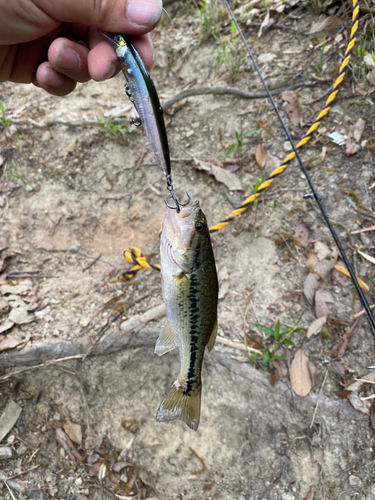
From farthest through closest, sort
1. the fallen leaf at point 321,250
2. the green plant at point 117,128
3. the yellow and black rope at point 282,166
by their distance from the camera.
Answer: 1. the green plant at point 117,128
2. the yellow and black rope at point 282,166
3. the fallen leaf at point 321,250

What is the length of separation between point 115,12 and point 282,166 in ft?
7.08

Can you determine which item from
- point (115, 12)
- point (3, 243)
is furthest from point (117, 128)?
point (115, 12)

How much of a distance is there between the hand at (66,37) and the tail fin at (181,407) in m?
1.96

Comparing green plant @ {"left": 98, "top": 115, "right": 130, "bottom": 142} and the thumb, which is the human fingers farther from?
green plant @ {"left": 98, "top": 115, "right": 130, "bottom": 142}

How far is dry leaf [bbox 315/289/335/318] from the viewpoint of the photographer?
2.71m

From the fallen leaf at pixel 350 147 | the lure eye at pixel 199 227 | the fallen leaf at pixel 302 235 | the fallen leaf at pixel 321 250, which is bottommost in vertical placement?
the fallen leaf at pixel 321 250

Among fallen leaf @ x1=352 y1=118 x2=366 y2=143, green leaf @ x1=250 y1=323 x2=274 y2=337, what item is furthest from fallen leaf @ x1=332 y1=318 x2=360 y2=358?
fallen leaf @ x1=352 y1=118 x2=366 y2=143

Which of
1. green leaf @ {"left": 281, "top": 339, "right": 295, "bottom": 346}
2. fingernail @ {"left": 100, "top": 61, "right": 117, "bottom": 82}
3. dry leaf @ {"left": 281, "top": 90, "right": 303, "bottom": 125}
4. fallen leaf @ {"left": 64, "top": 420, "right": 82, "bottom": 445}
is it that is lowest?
fallen leaf @ {"left": 64, "top": 420, "right": 82, "bottom": 445}

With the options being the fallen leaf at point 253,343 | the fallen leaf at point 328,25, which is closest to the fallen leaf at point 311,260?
the fallen leaf at point 253,343

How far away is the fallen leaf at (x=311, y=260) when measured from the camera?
294 cm

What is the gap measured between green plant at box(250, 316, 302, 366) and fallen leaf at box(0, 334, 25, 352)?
198cm

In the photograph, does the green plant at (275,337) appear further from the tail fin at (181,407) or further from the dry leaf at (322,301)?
the tail fin at (181,407)

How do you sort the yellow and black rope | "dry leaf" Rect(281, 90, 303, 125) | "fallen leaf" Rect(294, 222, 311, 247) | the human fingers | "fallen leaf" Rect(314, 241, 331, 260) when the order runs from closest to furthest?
the human fingers → "fallen leaf" Rect(314, 241, 331, 260) → "fallen leaf" Rect(294, 222, 311, 247) → the yellow and black rope → "dry leaf" Rect(281, 90, 303, 125)

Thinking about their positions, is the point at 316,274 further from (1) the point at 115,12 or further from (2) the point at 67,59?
(2) the point at 67,59
